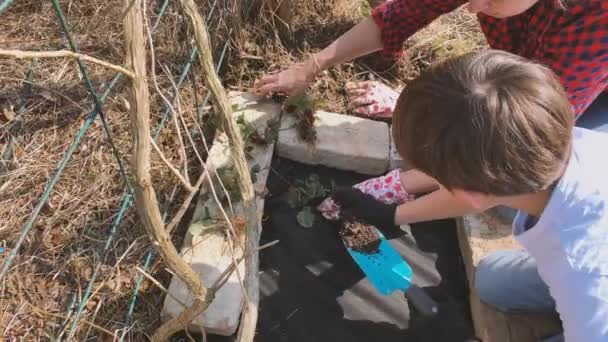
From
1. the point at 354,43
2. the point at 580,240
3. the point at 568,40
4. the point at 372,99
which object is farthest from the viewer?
the point at 372,99

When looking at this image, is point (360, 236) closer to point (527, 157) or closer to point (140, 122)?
point (527, 157)

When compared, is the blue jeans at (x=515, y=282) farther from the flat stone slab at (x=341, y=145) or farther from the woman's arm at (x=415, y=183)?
the flat stone slab at (x=341, y=145)

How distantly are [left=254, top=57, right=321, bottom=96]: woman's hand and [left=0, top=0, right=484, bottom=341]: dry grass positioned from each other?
5.2 inches

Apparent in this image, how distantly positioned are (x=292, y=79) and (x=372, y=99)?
0.30 meters

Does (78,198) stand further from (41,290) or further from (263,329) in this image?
(263,329)

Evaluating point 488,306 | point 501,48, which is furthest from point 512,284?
point 501,48

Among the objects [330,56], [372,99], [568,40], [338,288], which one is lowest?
[338,288]

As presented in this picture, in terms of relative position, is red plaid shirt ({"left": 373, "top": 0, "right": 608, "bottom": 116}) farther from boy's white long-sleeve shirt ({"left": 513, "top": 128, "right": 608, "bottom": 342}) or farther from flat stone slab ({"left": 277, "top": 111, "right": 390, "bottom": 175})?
flat stone slab ({"left": 277, "top": 111, "right": 390, "bottom": 175})

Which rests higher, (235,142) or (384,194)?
(235,142)

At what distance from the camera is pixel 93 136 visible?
1.74 meters

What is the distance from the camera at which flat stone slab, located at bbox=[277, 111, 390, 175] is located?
180cm

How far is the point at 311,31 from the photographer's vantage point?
2.15m

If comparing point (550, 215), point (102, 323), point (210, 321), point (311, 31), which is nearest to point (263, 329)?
point (210, 321)

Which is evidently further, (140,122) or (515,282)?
(515,282)
